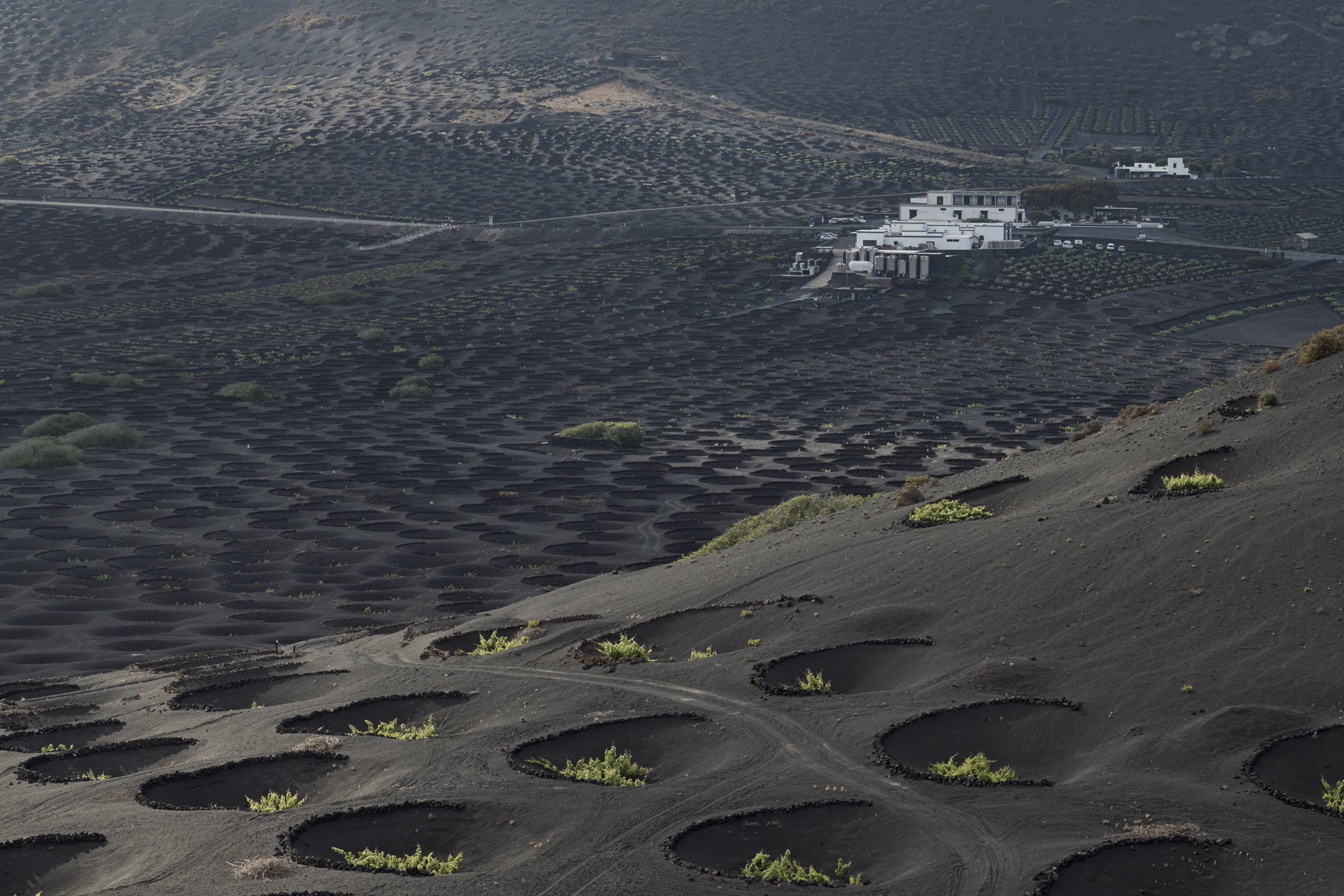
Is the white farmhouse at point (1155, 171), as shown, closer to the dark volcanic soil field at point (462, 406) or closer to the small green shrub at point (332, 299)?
the dark volcanic soil field at point (462, 406)

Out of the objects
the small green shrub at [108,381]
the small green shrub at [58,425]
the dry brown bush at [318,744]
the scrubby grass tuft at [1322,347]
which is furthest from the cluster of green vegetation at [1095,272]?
the dry brown bush at [318,744]

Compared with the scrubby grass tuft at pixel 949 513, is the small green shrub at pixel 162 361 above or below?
below

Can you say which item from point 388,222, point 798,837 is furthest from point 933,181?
point 798,837

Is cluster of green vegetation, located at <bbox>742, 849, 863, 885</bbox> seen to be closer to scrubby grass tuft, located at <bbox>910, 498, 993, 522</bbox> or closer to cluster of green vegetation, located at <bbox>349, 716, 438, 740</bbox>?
cluster of green vegetation, located at <bbox>349, 716, 438, 740</bbox>

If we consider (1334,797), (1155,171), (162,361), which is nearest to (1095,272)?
(1155,171)

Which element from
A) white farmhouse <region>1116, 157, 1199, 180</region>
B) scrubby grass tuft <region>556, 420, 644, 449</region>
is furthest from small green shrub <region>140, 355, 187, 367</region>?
white farmhouse <region>1116, 157, 1199, 180</region>

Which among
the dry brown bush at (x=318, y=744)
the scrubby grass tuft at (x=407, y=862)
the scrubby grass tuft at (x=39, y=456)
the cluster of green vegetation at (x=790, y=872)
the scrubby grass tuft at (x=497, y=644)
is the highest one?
the cluster of green vegetation at (x=790, y=872)

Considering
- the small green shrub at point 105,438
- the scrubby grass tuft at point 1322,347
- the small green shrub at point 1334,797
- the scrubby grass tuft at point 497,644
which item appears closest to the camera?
the small green shrub at point 1334,797
